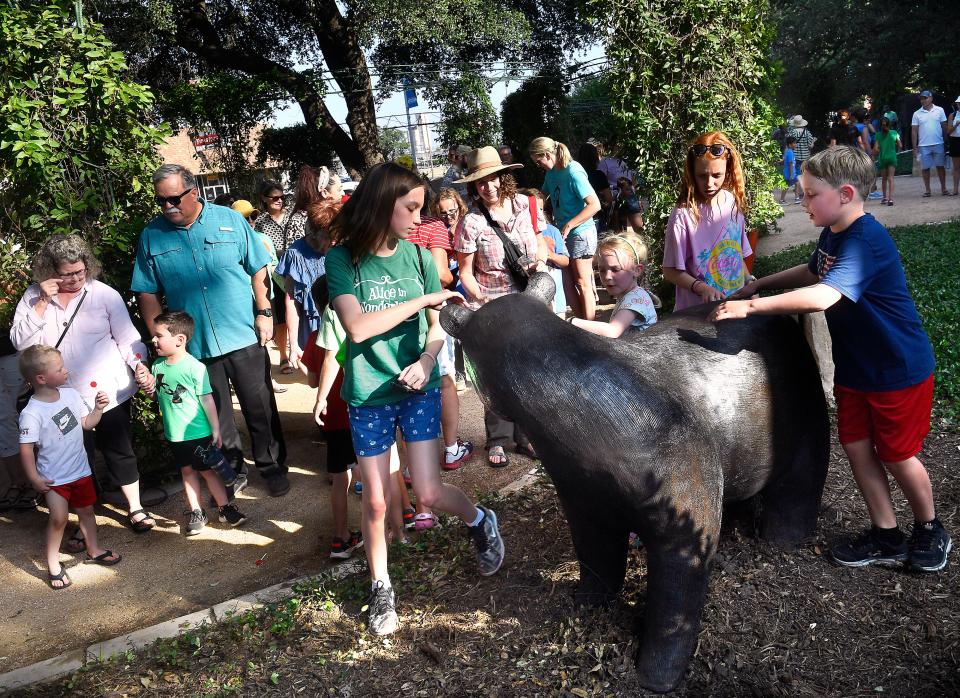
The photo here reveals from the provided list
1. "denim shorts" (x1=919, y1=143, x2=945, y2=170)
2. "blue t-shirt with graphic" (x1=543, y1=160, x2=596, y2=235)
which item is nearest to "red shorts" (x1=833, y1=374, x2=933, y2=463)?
"blue t-shirt with graphic" (x1=543, y1=160, x2=596, y2=235)

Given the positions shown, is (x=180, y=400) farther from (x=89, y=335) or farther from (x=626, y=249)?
(x=626, y=249)

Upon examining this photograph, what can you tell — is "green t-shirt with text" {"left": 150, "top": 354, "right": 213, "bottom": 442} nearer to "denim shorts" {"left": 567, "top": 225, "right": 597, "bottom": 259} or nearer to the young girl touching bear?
the young girl touching bear

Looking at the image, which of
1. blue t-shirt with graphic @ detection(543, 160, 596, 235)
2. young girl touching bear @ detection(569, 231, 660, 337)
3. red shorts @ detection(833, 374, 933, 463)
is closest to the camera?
red shorts @ detection(833, 374, 933, 463)

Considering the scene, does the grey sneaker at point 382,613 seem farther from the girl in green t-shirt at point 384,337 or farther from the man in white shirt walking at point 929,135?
the man in white shirt walking at point 929,135

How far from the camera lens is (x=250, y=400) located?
547 centimetres

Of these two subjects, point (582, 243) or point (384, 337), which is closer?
point (384, 337)

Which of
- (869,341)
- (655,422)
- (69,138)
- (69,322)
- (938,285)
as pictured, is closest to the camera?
(655,422)

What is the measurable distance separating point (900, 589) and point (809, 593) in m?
0.37

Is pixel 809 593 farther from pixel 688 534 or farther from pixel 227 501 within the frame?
pixel 227 501

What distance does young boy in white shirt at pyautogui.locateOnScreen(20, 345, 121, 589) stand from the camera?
180 inches

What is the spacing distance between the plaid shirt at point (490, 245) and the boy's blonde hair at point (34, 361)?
8.48 feet

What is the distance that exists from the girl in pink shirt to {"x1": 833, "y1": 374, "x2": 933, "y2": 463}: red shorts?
1.06 metres

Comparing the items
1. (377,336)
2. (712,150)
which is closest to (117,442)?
(377,336)

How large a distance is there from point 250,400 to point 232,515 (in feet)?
2.60
